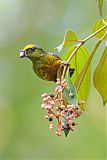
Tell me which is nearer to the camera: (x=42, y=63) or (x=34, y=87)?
(x=42, y=63)

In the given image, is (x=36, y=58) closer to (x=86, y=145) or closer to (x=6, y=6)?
(x=86, y=145)

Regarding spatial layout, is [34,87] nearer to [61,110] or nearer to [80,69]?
[80,69]

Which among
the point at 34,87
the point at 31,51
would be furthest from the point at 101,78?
the point at 34,87

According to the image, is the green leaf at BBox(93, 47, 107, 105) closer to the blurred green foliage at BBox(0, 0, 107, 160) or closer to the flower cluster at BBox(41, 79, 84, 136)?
the flower cluster at BBox(41, 79, 84, 136)

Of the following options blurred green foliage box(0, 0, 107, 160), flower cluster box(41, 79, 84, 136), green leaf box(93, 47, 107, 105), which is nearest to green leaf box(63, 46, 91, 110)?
green leaf box(93, 47, 107, 105)

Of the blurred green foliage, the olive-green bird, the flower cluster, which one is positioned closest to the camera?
the flower cluster

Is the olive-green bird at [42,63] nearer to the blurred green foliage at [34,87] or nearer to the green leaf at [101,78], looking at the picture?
the green leaf at [101,78]

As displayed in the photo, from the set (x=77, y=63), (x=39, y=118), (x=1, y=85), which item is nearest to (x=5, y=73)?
(x=1, y=85)

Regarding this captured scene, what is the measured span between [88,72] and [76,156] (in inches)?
112

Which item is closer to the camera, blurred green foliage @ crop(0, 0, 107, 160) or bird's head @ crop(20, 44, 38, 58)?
bird's head @ crop(20, 44, 38, 58)

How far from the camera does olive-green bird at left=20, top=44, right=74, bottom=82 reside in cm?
96

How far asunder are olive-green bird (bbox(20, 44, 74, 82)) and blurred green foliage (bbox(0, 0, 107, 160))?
8.90ft

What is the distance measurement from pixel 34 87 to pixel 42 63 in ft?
10.2

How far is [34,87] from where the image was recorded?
13.3ft
